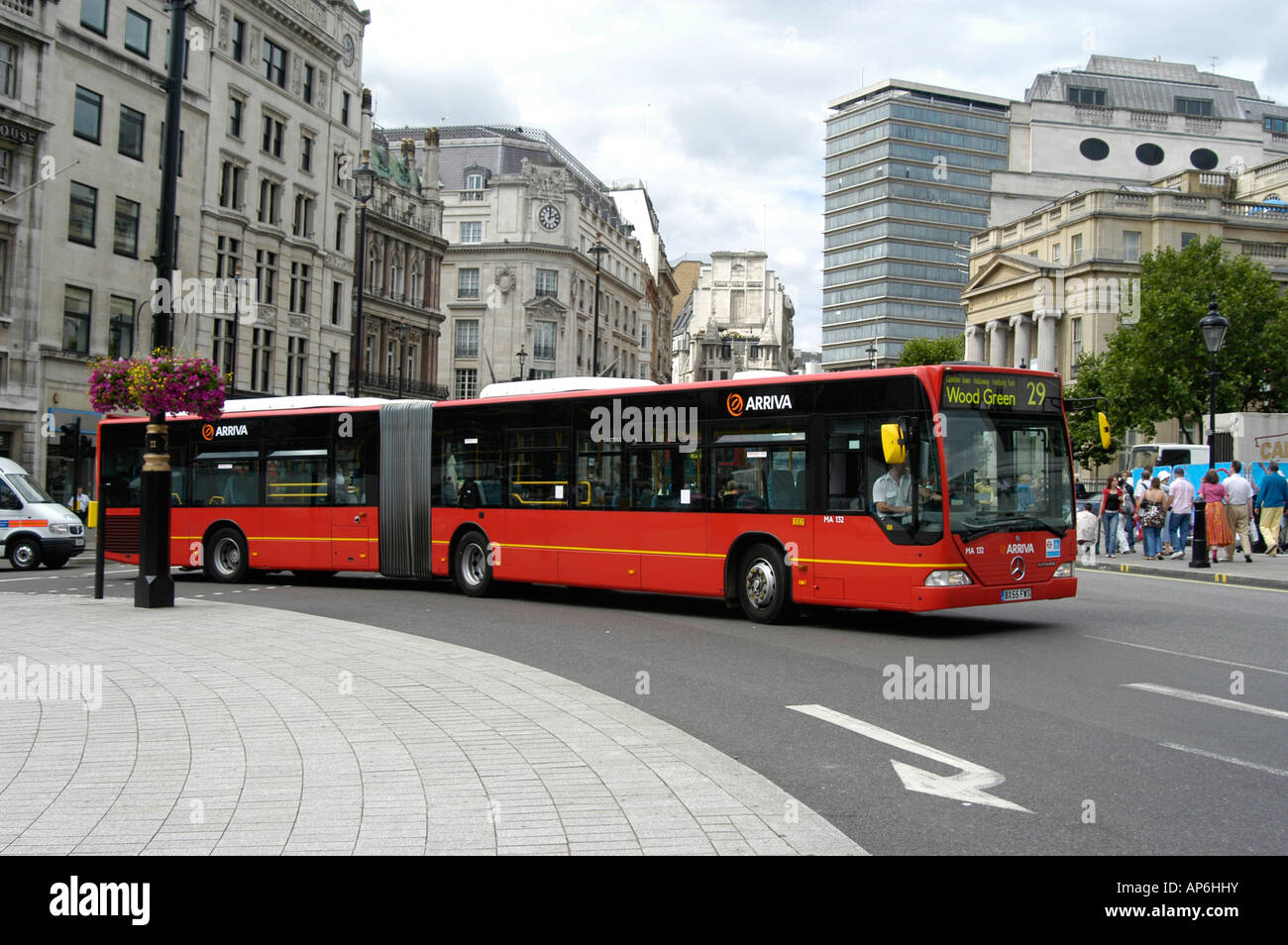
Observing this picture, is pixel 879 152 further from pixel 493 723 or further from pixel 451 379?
pixel 493 723

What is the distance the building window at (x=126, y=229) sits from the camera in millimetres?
39062

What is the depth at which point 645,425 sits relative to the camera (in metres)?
15.9

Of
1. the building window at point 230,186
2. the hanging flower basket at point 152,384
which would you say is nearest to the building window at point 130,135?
the building window at point 230,186

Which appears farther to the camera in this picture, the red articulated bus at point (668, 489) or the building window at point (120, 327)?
the building window at point (120, 327)

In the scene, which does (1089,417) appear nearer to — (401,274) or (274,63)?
(401,274)

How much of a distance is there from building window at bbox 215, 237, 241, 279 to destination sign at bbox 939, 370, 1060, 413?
127ft

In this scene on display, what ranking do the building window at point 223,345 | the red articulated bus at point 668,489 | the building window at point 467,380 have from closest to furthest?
the red articulated bus at point 668,489, the building window at point 223,345, the building window at point 467,380

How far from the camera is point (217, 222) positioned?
1769 inches

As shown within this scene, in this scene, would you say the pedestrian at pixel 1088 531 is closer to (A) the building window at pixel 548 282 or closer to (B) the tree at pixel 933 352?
(A) the building window at pixel 548 282

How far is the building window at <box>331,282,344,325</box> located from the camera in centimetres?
5591

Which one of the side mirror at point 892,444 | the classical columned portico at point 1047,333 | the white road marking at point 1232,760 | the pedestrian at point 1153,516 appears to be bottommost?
the white road marking at point 1232,760

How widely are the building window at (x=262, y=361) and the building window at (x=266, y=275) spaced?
1393 millimetres

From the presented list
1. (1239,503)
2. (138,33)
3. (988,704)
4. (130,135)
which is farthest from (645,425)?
(138,33)

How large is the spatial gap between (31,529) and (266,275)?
25.7 metres
